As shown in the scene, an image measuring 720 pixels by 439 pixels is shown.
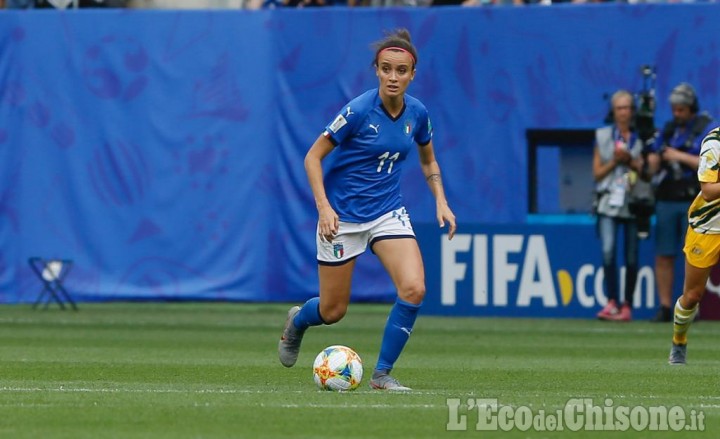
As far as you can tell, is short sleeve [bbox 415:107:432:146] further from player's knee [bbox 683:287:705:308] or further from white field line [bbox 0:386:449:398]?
player's knee [bbox 683:287:705:308]

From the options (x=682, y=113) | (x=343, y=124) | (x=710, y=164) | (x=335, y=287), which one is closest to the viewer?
(x=343, y=124)

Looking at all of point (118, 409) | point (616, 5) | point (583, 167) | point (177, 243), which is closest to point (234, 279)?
point (177, 243)

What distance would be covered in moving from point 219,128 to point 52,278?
3007 millimetres

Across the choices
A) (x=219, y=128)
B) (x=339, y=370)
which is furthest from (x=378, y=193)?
(x=219, y=128)

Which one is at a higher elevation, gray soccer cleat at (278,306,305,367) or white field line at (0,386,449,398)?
white field line at (0,386,449,398)

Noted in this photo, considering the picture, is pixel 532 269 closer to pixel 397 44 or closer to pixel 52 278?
pixel 52 278

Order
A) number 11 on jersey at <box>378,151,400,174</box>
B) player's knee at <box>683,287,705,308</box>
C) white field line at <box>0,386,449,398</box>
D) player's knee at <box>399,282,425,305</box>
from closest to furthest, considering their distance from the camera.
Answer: white field line at <box>0,386,449,398</box>
player's knee at <box>399,282,425,305</box>
number 11 on jersey at <box>378,151,400,174</box>
player's knee at <box>683,287,705,308</box>

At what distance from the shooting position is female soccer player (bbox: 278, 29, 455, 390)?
1029 cm

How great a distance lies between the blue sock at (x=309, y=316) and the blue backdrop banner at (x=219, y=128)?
9.78m

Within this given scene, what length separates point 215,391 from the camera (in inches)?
400

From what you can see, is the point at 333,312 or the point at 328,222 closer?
the point at 328,222

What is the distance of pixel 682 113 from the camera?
17.0 metres

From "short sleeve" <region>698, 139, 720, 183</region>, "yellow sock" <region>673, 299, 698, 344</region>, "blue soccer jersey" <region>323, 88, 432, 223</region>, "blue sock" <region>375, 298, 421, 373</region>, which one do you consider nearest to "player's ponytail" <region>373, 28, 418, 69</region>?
"blue soccer jersey" <region>323, 88, 432, 223</region>

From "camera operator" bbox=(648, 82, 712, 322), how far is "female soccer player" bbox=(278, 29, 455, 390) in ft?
23.6
